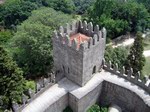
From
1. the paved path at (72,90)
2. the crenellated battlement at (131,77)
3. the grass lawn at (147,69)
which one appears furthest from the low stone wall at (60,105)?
the grass lawn at (147,69)

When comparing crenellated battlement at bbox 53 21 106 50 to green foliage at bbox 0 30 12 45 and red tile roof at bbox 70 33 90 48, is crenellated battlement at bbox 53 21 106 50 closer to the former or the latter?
red tile roof at bbox 70 33 90 48

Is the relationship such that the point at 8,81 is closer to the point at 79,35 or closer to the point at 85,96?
the point at 85,96

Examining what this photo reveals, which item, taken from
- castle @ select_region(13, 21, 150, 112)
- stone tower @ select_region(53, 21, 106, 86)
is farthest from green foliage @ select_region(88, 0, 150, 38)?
castle @ select_region(13, 21, 150, 112)

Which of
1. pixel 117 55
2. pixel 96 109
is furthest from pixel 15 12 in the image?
pixel 96 109

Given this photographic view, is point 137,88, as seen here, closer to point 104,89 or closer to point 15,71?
point 104,89

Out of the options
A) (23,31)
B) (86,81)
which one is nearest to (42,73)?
(23,31)

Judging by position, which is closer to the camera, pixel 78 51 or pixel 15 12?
pixel 78 51
